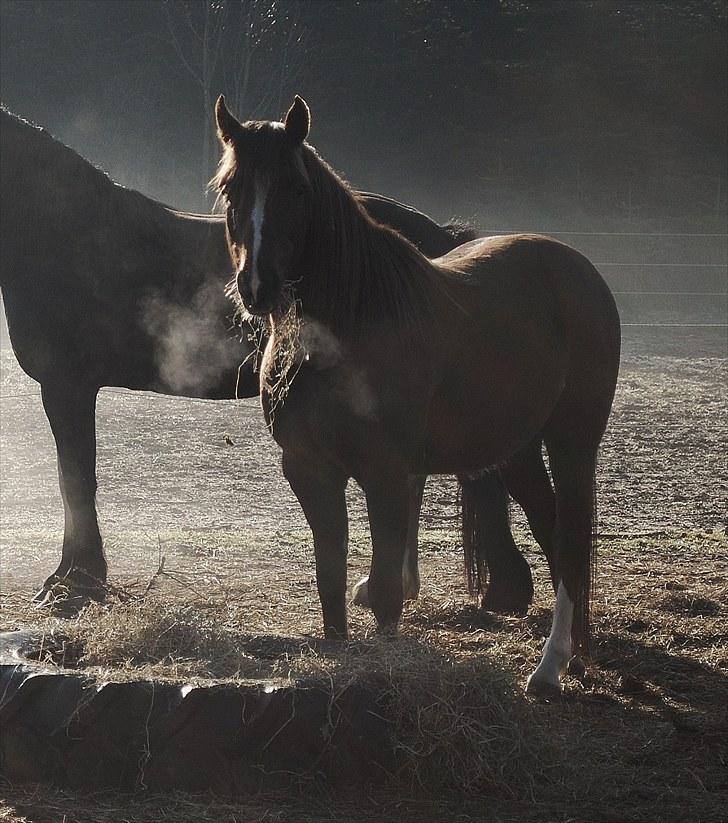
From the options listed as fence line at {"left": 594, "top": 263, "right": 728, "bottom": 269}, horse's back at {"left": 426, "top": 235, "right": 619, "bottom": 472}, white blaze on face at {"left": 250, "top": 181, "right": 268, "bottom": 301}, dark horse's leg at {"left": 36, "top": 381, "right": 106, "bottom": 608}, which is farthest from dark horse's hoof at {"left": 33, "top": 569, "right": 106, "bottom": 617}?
fence line at {"left": 594, "top": 263, "right": 728, "bottom": 269}

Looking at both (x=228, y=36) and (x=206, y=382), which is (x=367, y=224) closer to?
(x=206, y=382)

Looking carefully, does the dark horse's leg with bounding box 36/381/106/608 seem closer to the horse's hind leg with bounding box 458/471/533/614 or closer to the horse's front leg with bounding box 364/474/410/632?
the horse's hind leg with bounding box 458/471/533/614

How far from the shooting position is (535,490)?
172 inches

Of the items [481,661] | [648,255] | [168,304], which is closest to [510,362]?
[481,661]

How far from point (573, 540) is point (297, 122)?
1.73 metres

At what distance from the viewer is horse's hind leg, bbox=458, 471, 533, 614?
4.73 metres

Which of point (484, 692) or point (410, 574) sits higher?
point (484, 692)

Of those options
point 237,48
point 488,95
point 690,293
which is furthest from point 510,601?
point 237,48

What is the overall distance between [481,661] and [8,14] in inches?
1064

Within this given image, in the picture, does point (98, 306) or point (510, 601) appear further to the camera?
point (98, 306)

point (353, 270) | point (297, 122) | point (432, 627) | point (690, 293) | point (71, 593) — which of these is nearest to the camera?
point (297, 122)

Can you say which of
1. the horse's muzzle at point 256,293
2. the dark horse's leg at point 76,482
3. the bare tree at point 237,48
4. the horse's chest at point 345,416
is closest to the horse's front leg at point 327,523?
the horse's chest at point 345,416

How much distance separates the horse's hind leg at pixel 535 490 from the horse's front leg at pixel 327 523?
0.92m

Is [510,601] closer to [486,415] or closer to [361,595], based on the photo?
[361,595]
